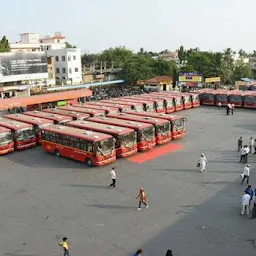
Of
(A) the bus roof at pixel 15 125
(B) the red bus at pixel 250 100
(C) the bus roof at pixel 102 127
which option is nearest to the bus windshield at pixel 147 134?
(C) the bus roof at pixel 102 127

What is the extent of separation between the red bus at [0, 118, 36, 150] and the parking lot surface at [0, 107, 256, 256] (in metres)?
1.47

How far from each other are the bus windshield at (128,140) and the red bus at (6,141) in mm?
9083

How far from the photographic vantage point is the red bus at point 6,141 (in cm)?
2667

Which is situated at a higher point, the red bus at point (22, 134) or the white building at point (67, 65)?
the white building at point (67, 65)

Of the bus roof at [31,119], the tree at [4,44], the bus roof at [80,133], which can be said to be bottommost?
the bus roof at [80,133]

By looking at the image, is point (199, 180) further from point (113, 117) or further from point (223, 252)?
point (113, 117)

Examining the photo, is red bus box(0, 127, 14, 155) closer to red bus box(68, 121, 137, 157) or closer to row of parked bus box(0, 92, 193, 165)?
row of parked bus box(0, 92, 193, 165)

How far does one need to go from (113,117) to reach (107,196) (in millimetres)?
14044

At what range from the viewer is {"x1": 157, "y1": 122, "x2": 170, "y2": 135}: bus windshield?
2727 cm

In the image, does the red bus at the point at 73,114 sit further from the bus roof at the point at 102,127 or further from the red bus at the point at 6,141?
the red bus at the point at 6,141

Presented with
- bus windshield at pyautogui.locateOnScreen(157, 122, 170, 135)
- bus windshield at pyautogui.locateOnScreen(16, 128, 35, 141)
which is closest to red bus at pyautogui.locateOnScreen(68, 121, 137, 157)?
bus windshield at pyautogui.locateOnScreen(157, 122, 170, 135)

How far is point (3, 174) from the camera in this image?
2242 centimetres

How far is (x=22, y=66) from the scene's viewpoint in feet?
178

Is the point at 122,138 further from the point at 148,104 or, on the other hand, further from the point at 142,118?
the point at 148,104
